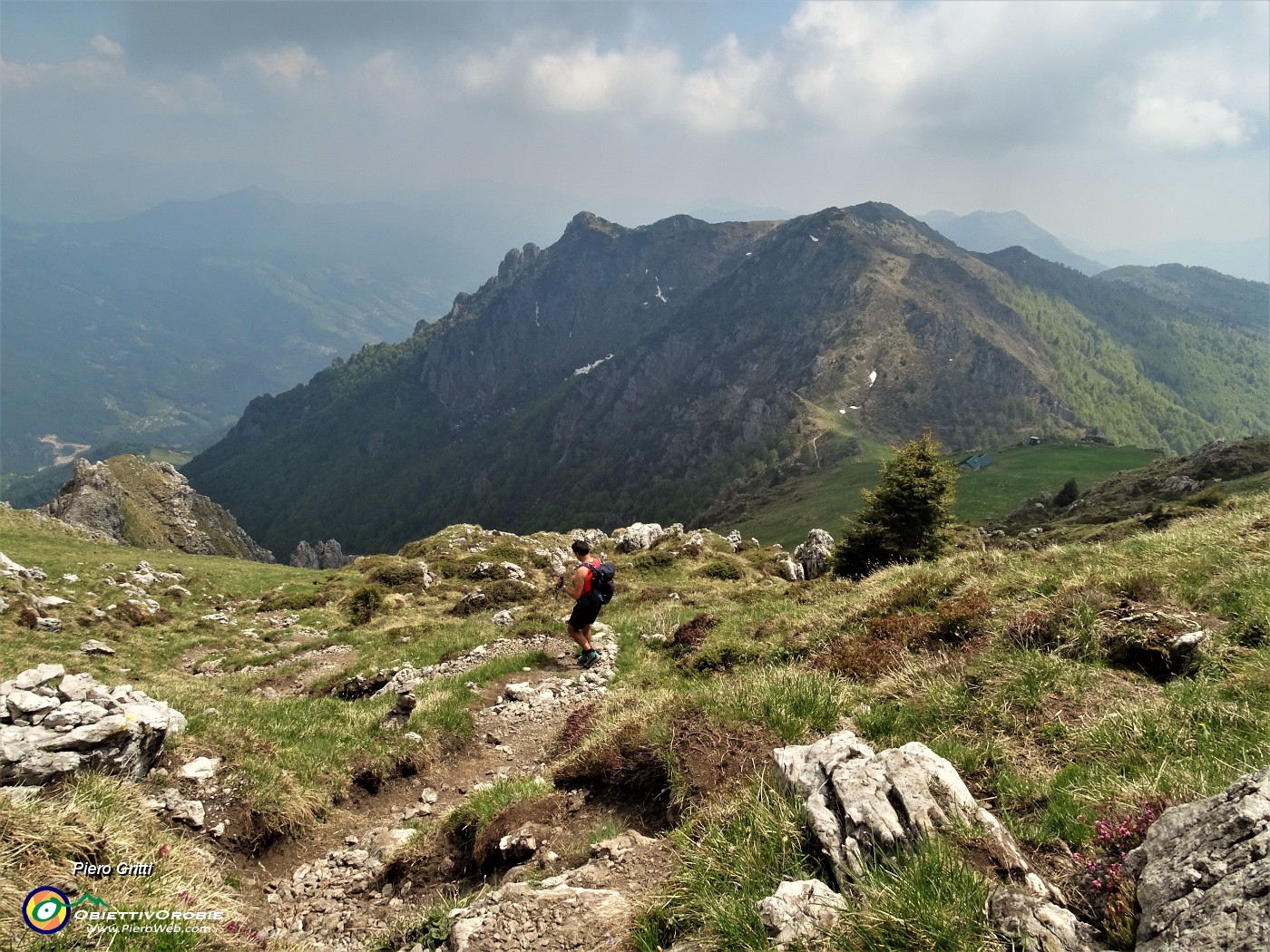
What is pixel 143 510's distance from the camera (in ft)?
334

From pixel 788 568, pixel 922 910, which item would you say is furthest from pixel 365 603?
pixel 922 910

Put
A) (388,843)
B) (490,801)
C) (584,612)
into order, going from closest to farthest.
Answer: (490,801)
(388,843)
(584,612)

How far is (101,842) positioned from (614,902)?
5463mm

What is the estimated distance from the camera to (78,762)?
8.00 metres

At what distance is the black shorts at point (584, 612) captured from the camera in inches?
647

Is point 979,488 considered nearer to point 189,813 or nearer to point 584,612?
point 584,612

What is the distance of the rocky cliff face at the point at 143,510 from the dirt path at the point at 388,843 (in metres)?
83.2

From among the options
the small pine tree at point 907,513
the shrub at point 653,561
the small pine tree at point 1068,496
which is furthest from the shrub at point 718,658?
the small pine tree at point 1068,496

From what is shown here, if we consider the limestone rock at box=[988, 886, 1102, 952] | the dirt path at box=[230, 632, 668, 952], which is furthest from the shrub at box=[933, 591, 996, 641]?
the limestone rock at box=[988, 886, 1102, 952]

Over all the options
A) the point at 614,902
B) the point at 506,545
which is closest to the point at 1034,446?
the point at 506,545

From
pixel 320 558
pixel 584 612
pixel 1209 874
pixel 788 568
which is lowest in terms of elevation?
pixel 320 558

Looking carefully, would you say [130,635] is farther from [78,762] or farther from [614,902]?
[614,902]

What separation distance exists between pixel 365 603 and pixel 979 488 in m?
120

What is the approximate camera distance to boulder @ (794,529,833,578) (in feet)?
167
